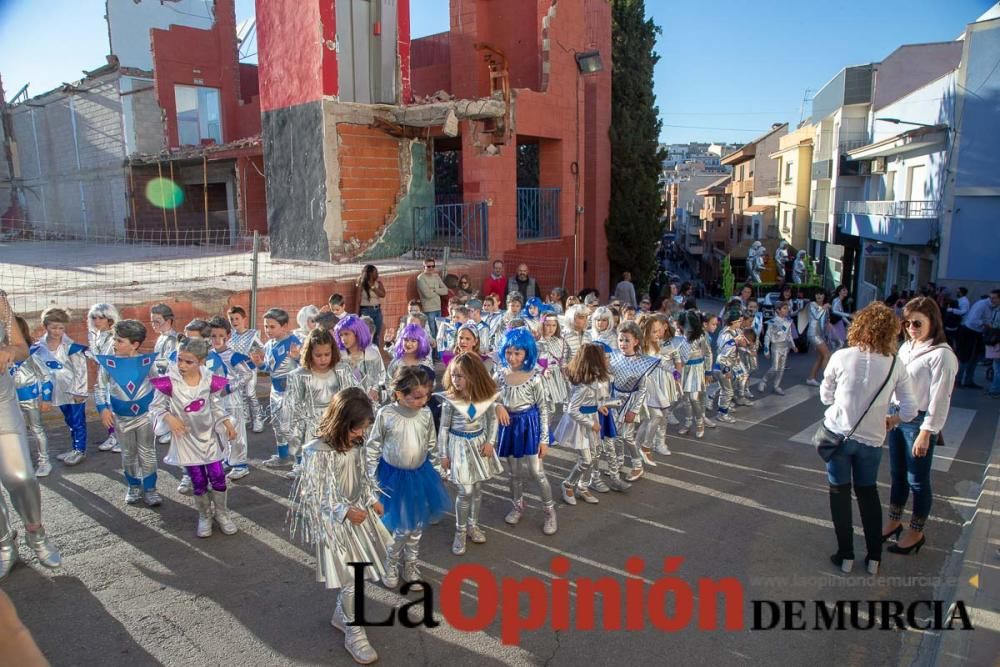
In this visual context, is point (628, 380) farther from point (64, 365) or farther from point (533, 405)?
point (64, 365)

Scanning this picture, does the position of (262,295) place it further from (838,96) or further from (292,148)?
(838,96)

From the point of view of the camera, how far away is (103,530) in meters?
5.38

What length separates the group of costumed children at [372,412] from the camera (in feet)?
12.9

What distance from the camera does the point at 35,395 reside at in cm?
631

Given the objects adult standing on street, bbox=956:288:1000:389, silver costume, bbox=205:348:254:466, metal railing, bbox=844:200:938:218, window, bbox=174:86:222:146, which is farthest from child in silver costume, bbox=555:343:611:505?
window, bbox=174:86:222:146

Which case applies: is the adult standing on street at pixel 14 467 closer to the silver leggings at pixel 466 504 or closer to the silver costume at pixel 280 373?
the silver costume at pixel 280 373

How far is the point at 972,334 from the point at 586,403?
30.5 feet

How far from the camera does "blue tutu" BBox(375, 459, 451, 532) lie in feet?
14.3

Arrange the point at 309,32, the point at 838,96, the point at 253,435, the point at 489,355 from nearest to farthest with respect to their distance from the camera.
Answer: the point at 489,355 < the point at 253,435 < the point at 309,32 < the point at 838,96

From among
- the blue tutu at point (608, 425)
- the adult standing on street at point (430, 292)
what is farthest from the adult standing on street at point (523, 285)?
the blue tutu at point (608, 425)

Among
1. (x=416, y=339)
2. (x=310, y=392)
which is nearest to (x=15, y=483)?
(x=310, y=392)

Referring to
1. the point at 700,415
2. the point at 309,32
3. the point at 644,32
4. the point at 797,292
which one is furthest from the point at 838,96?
the point at 700,415

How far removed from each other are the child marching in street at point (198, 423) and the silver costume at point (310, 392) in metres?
0.52

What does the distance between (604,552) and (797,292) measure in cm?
1439
